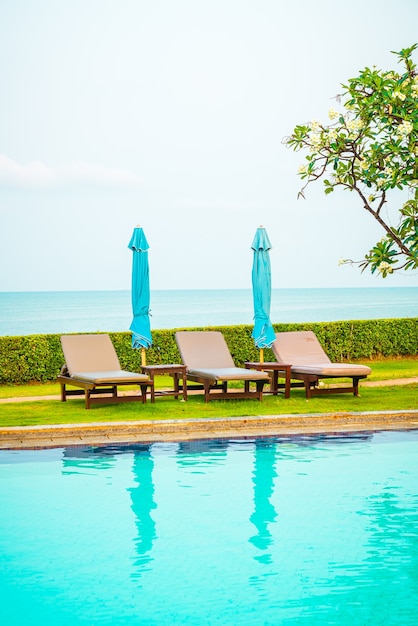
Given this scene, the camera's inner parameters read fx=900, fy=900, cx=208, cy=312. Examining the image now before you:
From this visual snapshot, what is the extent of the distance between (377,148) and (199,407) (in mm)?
4372

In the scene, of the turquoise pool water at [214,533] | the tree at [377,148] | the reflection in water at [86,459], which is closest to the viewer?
the turquoise pool water at [214,533]

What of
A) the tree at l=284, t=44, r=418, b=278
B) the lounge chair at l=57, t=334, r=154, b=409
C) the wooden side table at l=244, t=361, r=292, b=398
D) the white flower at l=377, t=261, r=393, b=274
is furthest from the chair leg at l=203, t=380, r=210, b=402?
the white flower at l=377, t=261, r=393, b=274

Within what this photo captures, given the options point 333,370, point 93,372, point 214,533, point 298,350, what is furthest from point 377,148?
point 214,533

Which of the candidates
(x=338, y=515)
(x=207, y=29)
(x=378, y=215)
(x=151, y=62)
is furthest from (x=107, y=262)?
(x=338, y=515)

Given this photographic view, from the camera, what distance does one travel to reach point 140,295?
1405 cm

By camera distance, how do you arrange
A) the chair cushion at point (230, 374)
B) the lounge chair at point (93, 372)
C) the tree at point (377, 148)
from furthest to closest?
the chair cushion at point (230, 374) → the lounge chair at point (93, 372) → the tree at point (377, 148)

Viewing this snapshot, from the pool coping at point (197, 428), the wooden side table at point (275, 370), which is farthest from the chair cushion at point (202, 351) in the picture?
the pool coping at point (197, 428)

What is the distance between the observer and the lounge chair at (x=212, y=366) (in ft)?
42.8

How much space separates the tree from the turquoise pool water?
3241 mm

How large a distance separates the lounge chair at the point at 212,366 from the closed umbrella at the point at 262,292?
629mm

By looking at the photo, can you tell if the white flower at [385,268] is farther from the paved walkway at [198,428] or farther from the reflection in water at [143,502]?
the reflection in water at [143,502]

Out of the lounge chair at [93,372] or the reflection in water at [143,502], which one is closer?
the reflection in water at [143,502]

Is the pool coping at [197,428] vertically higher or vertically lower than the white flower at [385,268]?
lower

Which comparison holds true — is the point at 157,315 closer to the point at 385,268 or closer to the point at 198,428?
the point at 385,268
